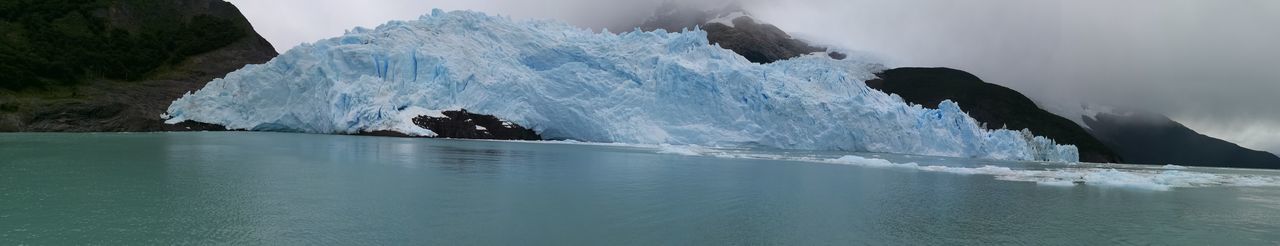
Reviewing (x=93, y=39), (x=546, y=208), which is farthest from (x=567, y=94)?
(x=93, y=39)

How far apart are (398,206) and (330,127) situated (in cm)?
2769

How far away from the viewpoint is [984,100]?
64.9 metres

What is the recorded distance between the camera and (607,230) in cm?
675

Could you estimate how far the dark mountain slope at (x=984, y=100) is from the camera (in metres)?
62.5

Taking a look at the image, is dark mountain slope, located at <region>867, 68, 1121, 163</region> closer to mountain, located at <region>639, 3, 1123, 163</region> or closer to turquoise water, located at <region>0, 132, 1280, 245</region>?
mountain, located at <region>639, 3, 1123, 163</region>

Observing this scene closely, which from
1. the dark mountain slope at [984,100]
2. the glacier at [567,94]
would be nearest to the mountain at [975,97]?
the dark mountain slope at [984,100]

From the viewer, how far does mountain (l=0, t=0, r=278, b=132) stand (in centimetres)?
3105

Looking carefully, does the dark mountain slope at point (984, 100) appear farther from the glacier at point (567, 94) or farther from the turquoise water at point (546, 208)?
the turquoise water at point (546, 208)

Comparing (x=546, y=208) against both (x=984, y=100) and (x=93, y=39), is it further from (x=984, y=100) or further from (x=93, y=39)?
(x=984, y=100)

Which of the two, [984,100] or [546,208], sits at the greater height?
[984,100]

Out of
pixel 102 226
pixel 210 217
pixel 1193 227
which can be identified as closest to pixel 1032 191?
pixel 1193 227

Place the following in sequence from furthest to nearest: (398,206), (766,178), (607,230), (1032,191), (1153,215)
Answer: (766,178), (1032,191), (1153,215), (398,206), (607,230)

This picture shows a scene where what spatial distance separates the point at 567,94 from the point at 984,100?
47751 millimetres

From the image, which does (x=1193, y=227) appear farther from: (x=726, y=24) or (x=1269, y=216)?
(x=726, y=24)
